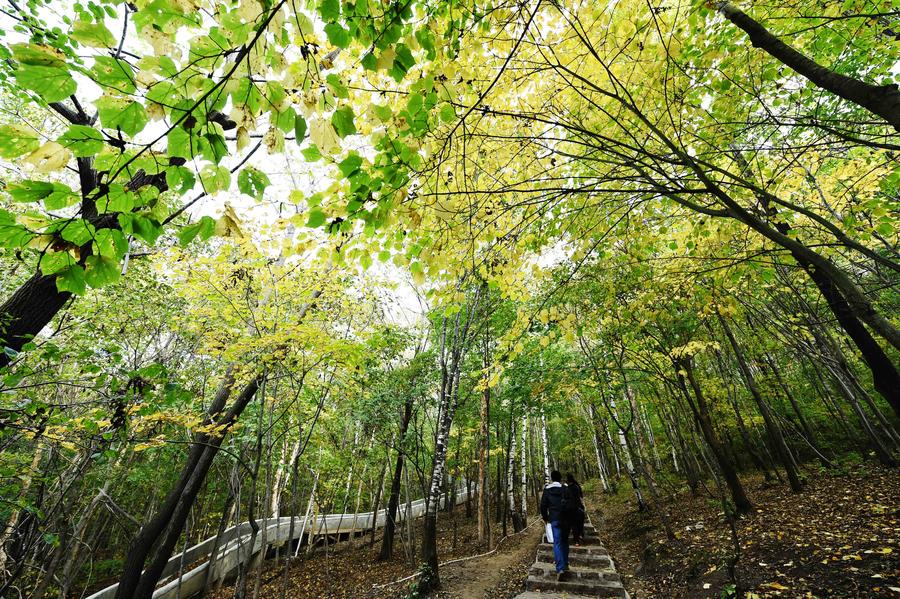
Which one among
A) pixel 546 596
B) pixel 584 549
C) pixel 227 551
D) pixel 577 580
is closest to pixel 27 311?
pixel 546 596

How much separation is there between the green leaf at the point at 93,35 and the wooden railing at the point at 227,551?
6.24m

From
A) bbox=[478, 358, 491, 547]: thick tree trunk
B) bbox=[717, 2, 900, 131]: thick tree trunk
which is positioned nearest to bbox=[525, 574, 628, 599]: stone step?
bbox=[478, 358, 491, 547]: thick tree trunk

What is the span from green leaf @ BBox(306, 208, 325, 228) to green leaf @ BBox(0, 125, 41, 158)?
0.91 metres

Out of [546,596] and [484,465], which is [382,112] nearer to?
[546,596]

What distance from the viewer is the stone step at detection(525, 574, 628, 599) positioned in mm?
4980

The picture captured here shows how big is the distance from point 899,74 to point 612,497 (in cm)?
1766

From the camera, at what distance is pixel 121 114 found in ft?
3.82

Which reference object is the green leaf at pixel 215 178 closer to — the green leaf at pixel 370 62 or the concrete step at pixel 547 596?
the green leaf at pixel 370 62

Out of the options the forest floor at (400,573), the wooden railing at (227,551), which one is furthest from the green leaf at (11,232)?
the forest floor at (400,573)

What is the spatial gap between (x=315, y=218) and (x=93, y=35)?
927mm

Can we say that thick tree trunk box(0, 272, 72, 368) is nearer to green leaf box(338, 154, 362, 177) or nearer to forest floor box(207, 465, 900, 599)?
green leaf box(338, 154, 362, 177)

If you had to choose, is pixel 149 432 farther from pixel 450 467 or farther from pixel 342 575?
pixel 450 467

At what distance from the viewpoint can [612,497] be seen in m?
16.5

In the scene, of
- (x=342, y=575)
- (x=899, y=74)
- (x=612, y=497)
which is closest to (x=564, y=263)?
(x=899, y=74)
